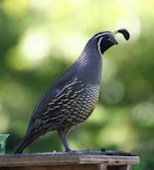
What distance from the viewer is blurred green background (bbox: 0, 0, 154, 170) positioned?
5.42 meters

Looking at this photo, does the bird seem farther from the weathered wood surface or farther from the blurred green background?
the blurred green background

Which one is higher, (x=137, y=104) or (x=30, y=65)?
(x=30, y=65)

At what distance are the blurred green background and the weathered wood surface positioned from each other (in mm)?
2173

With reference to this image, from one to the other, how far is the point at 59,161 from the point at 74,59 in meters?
2.42

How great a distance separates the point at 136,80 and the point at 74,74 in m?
2.19

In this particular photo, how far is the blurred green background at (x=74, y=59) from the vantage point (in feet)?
17.8

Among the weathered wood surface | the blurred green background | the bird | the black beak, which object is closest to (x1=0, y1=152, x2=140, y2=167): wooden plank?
the weathered wood surface

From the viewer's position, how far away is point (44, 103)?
349cm

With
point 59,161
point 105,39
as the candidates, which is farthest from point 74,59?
point 59,161

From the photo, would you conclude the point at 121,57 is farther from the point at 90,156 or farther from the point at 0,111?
the point at 90,156

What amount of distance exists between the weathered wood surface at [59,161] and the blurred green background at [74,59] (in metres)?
2.17

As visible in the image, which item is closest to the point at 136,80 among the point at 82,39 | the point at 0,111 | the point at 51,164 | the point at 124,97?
the point at 124,97

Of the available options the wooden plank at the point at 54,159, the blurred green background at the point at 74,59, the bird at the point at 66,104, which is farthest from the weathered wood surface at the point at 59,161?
the blurred green background at the point at 74,59

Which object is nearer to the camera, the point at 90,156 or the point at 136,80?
the point at 90,156
